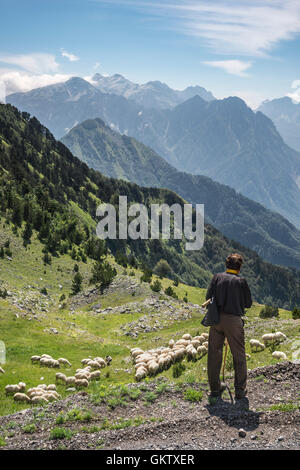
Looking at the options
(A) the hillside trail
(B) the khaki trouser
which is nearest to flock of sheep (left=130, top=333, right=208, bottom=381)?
(A) the hillside trail

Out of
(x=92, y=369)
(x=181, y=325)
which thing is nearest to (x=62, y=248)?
(x=181, y=325)

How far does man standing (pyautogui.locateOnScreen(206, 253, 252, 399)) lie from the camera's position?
1323 centimetres

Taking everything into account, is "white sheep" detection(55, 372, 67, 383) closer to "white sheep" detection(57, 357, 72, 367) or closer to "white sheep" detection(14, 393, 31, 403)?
"white sheep" detection(57, 357, 72, 367)

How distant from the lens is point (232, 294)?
1329 cm

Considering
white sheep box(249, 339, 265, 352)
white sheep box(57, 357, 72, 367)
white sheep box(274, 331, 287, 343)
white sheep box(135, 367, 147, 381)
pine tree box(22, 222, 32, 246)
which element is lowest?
white sheep box(57, 357, 72, 367)

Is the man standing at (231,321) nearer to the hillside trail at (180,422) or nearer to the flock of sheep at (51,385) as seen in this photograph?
the hillside trail at (180,422)

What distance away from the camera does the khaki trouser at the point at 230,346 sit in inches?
Answer: 521

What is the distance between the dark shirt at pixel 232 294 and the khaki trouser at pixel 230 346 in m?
0.29

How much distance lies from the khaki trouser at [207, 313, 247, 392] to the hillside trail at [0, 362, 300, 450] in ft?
2.34

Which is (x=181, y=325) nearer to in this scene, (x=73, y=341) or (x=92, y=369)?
(x=73, y=341)

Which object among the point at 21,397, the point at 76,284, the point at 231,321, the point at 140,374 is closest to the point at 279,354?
the point at 231,321

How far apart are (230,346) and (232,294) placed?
1931mm

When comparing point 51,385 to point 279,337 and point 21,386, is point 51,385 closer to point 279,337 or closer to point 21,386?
point 21,386

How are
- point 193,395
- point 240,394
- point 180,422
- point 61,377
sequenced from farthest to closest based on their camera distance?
point 61,377 < point 193,395 < point 240,394 < point 180,422
